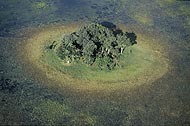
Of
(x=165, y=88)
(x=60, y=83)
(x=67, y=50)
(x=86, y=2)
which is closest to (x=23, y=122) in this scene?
(x=60, y=83)

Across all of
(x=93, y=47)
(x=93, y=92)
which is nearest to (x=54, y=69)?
(x=93, y=47)

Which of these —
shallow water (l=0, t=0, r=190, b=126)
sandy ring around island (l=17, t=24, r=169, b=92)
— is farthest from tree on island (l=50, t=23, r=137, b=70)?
shallow water (l=0, t=0, r=190, b=126)

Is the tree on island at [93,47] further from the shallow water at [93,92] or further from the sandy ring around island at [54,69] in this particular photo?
the shallow water at [93,92]

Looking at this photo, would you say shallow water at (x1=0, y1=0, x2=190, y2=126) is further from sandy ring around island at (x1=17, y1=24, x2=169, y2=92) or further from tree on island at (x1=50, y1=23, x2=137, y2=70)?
tree on island at (x1=50, y1=23, x2=137, y2=70)

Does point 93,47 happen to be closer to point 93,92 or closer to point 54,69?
point 54,69

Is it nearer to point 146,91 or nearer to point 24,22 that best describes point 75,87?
point 146,91
